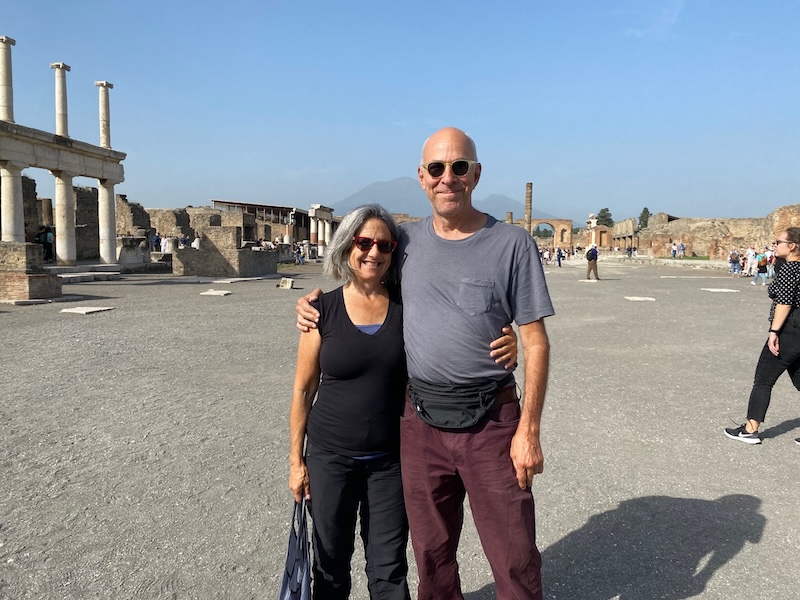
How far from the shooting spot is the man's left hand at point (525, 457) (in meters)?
1.86

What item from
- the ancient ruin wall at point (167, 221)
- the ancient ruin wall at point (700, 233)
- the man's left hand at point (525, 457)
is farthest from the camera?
the ancient ruin wall at point (700, 233)

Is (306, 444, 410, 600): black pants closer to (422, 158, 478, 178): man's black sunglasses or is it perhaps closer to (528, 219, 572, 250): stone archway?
(422, 158, 478, 178): man's black sunglasses

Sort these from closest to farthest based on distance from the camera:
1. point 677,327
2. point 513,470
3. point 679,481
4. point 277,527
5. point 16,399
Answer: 1. point 513,470
2. point 277,527
3. point 679,481
4. point 16,399
5. point 677,327

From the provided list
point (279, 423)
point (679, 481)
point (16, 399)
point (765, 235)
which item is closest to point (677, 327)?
point (679, 481)

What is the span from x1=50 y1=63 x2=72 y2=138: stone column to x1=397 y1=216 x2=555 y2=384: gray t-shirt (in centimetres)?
2427

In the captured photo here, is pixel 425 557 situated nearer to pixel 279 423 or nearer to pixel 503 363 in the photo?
pixel 503 363

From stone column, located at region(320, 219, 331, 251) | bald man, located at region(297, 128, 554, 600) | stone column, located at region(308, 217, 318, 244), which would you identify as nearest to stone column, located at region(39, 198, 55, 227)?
stone column, located at region(308, 217, 318, 244)

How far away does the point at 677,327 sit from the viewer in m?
9.49

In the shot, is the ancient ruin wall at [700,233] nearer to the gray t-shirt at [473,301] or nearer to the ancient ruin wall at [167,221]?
the ancient ruin wall at [167,221]

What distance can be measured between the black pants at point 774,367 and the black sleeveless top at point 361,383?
131 inches

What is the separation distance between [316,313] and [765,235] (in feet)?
125

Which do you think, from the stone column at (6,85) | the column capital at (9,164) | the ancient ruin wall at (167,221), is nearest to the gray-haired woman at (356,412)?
the column capital at (9,164)

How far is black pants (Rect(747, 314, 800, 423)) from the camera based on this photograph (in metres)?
4.00

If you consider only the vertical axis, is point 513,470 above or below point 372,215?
below
